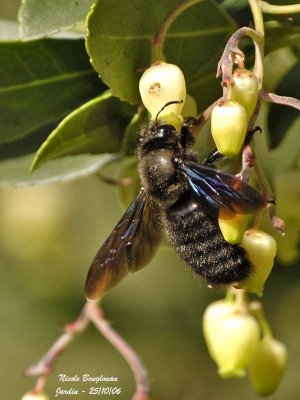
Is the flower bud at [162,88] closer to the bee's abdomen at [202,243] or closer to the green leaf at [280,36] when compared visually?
the bee's abdomen at [202,243]

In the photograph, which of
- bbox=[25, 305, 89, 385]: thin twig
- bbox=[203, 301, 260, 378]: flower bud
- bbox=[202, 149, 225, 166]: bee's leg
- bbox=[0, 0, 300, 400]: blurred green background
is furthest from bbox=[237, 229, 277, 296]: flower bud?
bbox=[0, 0, 300, 400]: blurred green background

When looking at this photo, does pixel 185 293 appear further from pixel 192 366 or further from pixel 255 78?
pixel 255 78

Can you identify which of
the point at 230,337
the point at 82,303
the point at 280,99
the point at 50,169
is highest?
the point at 280,99

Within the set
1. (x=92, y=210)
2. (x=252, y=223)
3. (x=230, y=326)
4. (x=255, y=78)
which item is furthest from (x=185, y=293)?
(x=255, y=78)

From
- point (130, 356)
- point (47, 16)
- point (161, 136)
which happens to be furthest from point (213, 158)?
point (130, 356)

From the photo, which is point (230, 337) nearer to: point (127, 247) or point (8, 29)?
point (127, 247)

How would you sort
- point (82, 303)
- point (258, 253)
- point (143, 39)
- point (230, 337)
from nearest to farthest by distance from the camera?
point (258, 253), point (143, 39), point (230, 337), point (82, 303)
